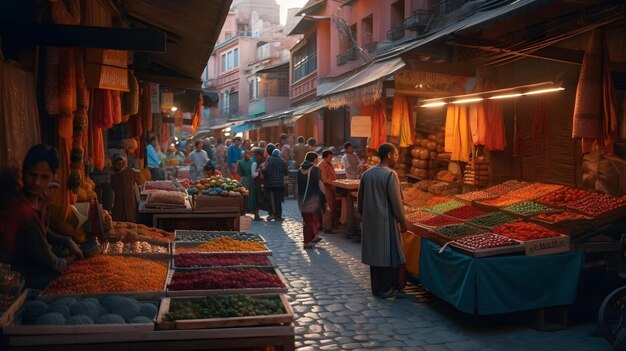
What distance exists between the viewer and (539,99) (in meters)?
8.67

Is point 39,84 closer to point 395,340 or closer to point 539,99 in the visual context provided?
point 395,340

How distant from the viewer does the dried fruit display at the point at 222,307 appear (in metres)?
3.94

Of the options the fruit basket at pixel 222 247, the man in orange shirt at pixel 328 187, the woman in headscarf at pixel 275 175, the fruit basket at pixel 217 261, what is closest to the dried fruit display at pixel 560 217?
the fruit basket at pixel 222 247

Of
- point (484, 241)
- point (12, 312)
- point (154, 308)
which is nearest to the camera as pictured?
point (12, 312)

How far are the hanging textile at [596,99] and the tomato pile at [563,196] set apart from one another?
1058 millimetres

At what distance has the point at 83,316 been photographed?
3.69 metres

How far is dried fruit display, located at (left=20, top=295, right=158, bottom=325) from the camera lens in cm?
366

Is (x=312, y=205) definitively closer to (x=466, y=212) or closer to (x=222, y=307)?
(x=466, y=212)

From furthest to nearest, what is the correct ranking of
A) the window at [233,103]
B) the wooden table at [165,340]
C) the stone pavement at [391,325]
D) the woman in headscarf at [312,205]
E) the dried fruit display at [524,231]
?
the window at [233,103] < the woman in headscarf at [312,205] < the dried fruit display at [524,231] < the stone pavement at [391,325] < the wooden table at [165,340]

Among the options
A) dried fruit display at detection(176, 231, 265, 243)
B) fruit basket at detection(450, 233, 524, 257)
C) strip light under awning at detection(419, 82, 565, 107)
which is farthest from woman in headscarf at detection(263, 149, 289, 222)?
fruit basket at detection(450, 233, 524, 257)

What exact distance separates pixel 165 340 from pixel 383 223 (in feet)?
14.1

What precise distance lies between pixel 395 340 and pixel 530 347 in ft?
4.26

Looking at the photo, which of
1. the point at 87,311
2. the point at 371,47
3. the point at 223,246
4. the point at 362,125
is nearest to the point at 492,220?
the point at 223,246

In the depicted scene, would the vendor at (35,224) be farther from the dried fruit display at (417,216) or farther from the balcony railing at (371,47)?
the balcony railing at (371,47)
